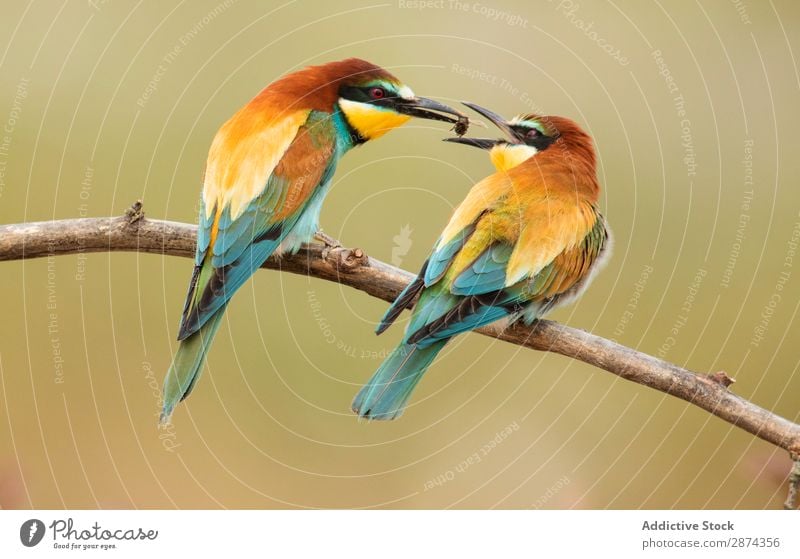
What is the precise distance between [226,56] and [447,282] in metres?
0.82

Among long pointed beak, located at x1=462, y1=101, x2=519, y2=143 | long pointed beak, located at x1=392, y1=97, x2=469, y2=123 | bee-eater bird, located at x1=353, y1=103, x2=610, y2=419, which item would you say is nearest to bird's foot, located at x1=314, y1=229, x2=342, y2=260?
bee-eater bird, located at x1=353, y1=103, x2=610, y2=419

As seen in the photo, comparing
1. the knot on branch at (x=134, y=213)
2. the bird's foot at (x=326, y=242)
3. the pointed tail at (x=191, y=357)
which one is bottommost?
the pointed tail at (x=191, y=357)

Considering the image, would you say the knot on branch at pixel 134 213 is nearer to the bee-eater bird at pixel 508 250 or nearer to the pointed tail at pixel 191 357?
the pointed tail at pixel 191 357

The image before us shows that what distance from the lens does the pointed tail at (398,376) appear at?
76.0 inches

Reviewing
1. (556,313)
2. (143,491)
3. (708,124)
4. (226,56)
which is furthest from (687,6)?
(143,491)

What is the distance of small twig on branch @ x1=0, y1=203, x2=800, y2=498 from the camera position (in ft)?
6.26

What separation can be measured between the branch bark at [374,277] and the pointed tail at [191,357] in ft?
0.57

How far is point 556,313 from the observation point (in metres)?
2.07

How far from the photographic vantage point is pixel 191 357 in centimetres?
194

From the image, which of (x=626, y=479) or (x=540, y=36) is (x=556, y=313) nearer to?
(x=626, y=479)

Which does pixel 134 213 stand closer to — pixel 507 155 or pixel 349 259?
pixel 349 259
